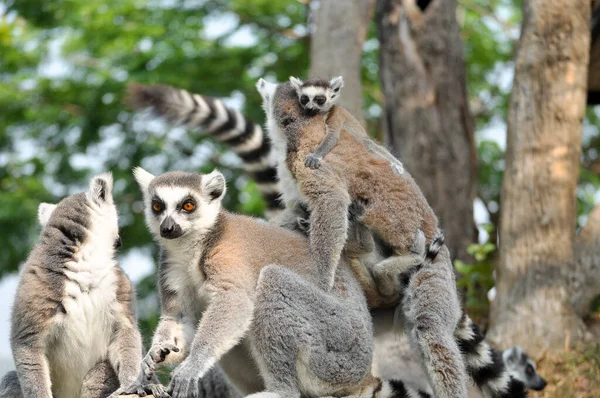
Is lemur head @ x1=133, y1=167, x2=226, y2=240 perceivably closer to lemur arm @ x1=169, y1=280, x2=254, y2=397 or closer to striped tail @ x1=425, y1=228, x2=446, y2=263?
lemur arm @ x1=169, y1=280, x2=254, y2=397

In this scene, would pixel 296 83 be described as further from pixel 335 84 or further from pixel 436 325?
pixel 436 325

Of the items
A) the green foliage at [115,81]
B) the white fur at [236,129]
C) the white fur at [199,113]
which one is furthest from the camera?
the green foliage at [115,81]

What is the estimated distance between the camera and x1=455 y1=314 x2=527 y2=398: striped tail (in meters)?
5.82

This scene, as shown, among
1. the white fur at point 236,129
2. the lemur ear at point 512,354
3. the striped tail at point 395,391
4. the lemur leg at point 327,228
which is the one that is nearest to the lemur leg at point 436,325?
Answer: the striped tail at point 395,391

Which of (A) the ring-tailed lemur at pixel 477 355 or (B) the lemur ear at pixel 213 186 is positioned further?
(A) the ring-tailed lemur at pixel 477 355

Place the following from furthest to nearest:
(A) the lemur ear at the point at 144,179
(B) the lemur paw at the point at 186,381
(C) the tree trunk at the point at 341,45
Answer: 1. (C) the tree trunk at the point at 341,45
2. (A) the lemur ear at the point at 144,179
3. (B) the lemur paw at the point at 186,381

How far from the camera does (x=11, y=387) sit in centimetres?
499

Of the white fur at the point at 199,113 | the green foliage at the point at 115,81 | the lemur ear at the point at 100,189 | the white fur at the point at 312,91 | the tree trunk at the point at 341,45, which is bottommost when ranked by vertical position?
the green foliage at the point at 115,81

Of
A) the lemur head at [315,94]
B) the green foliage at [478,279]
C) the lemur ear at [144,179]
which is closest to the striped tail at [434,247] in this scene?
the lemur head at [315,94]

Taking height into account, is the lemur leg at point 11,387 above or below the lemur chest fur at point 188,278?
below

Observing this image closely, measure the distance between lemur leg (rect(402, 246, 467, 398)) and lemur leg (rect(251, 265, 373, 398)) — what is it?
47cm

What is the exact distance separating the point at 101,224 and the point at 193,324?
0.83 metres

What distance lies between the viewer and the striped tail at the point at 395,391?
207 inches

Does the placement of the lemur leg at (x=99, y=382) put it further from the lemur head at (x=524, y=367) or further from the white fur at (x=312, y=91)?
the lemur head at (x=524, y=367)
